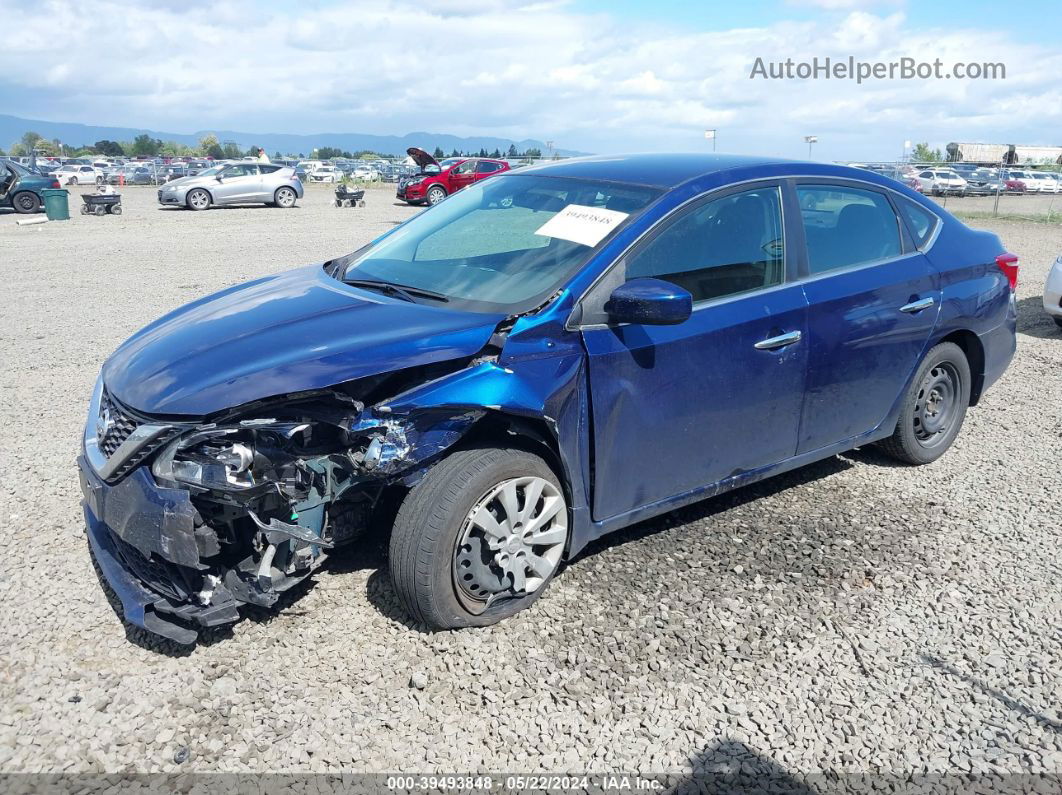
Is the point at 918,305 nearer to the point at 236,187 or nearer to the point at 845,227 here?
the point at 845,227

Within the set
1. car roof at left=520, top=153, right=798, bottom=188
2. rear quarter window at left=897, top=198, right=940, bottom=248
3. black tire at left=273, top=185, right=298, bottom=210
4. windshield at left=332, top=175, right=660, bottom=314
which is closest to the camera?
windshield at left=332, top=175, right=660, bottom=314

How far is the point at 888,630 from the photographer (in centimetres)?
346

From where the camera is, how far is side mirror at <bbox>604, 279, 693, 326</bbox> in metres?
3.30

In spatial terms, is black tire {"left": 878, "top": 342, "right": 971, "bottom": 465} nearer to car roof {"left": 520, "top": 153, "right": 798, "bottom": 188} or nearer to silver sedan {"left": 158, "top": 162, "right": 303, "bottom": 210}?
car roof {"left": 520, "top": 153, "right": 798, "bottom": 188}

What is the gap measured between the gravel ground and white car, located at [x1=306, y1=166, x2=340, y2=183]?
45690 millimetres

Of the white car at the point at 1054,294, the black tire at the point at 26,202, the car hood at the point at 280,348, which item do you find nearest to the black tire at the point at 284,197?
the black tire at the point at 26,202

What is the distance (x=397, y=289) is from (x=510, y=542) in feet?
4.23

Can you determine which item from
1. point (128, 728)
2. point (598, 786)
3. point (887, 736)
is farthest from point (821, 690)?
point (128, 728)

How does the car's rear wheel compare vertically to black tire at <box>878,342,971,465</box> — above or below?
above

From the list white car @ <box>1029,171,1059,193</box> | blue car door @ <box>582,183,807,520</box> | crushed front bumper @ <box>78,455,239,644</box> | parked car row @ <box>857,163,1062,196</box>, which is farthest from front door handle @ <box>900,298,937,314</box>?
white car @ <box>1029,171,1059,193</box>

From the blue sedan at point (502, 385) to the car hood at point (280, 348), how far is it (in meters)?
0.01

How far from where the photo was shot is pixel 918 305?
14.9 feet

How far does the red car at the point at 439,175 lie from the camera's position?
1091 inches

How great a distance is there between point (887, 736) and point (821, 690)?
0.28 m
